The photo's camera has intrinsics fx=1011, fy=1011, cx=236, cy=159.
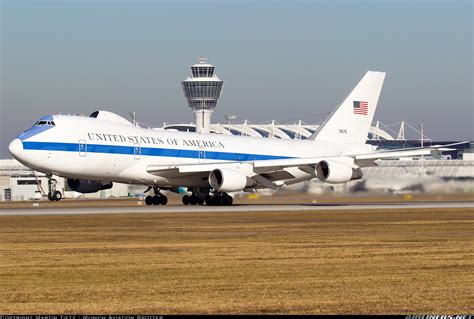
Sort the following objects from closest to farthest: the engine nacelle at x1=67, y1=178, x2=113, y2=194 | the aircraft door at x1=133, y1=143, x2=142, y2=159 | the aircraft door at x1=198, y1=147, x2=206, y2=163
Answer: the aircraft door at x1=133, y1=143, x2=142, y2=159 < the engine nacelle at x1=67, y1=178, x2=113, y2=194 < the aircraft door at x1=198, y1=147, x2=206, y2=163

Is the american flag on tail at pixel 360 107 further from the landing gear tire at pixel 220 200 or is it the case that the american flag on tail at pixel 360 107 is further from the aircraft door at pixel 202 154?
the landing gear tire at pixel 220 200

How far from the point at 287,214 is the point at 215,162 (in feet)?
52.8


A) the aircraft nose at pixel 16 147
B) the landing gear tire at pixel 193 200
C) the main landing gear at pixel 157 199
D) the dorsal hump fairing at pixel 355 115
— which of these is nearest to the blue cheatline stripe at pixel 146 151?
the aircraft nose at pixel 16 147

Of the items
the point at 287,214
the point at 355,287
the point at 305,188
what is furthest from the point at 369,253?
the point at 305,188

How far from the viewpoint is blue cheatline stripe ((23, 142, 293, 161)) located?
183ft

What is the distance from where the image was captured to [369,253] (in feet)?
84.4

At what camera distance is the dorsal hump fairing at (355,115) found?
6950 centimetres

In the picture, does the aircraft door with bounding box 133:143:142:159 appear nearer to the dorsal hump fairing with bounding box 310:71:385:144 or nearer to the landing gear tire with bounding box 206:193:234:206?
the landing gear tire with bounding box 206:193:234:206

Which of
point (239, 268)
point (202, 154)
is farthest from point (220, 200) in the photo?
point (239, 268)

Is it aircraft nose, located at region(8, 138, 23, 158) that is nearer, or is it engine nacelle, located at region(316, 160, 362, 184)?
aircraft nose, located at region(8, 138, 23, 158)

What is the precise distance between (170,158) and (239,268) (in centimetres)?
3842

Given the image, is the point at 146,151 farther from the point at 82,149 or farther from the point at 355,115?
the point at 355,115

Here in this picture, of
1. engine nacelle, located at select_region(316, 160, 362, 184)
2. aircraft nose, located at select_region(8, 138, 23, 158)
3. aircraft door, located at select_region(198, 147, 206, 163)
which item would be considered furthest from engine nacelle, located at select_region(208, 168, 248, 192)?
aircraft nose, located at select_region(8, 138, 23, 158)

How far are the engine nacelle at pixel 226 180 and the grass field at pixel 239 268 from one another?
1900cm
